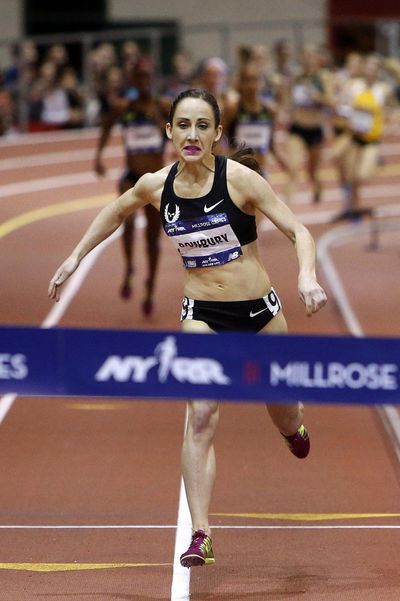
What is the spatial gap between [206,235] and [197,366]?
45.5 inches

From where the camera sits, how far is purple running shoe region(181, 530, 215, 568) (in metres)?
5.81

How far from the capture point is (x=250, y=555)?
21.2 feet

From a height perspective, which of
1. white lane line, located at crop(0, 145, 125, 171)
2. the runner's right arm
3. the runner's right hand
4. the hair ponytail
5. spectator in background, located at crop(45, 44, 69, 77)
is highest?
the hair ponytail

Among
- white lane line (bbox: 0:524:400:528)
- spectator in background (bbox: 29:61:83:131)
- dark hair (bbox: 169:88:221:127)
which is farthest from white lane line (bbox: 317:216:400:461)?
spectator in background (bbox: 29:61:83:131)

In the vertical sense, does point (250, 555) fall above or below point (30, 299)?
above

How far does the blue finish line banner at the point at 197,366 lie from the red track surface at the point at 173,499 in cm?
117

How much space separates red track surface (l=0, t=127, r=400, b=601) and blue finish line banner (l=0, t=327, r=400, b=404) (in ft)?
3.84

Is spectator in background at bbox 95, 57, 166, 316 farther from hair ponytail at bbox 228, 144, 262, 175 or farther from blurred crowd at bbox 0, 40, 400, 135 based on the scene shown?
blurred crowd at bbox 0, 40, 400, 135

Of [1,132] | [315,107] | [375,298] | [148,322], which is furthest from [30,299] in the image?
[1,132]

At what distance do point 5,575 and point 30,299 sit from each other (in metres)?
7.92

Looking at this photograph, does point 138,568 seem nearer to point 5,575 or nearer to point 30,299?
point 5,575

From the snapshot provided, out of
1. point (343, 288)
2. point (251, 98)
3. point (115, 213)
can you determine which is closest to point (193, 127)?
point (115, 213)

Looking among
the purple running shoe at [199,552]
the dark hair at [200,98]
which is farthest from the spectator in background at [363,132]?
the purple running shoe at [199,552]

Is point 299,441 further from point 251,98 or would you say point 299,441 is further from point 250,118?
point 251,98
